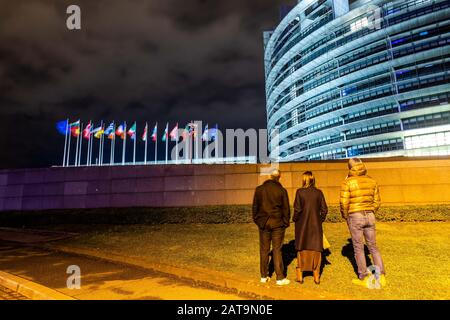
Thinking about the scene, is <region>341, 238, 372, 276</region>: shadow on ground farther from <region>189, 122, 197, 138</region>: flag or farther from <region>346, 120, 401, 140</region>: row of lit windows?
<region>346, 120, 401, 140</region>: row of lit windows

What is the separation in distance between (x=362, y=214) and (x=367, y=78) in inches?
2426

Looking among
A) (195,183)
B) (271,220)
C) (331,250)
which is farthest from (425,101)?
(271,220)

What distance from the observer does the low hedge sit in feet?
35.7

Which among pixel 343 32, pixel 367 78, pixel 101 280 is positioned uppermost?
pixel 343 32

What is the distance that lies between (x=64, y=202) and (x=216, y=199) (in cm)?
806

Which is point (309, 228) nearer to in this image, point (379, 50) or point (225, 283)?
point (225, 283)

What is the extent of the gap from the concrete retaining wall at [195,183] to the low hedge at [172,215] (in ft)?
3.03

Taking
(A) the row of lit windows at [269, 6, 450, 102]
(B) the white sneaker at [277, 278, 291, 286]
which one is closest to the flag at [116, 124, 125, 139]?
(B) the white sneaker at [277, 278, 291, 286]

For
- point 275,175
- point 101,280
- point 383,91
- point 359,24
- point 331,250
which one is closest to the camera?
point 275,175

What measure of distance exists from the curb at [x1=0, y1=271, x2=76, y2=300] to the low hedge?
263 inches

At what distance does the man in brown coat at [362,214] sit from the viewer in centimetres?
493

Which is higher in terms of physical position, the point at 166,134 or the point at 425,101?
the point at 425,101

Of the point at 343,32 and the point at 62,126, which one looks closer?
the point at 62,126

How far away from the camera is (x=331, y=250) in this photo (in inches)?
287
